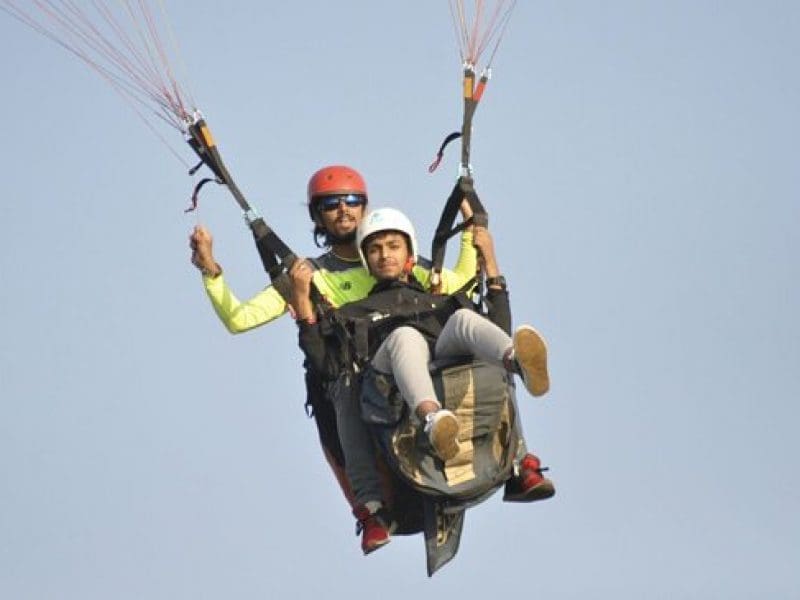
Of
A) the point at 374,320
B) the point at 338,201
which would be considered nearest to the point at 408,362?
the point at 374,320

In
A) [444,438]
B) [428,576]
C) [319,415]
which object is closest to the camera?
[444,438]

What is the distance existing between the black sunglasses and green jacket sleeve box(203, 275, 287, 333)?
90 cm

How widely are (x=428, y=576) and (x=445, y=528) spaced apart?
0.41 meters

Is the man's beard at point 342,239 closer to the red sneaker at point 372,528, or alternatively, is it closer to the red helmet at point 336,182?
the red helmet at point 336,182

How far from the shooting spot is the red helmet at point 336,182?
13055mm

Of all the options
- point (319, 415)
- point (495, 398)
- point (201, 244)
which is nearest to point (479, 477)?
point (495, 398)

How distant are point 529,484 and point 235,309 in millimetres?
2141

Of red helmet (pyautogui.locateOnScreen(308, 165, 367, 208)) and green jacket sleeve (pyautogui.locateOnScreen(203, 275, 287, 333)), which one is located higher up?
red helmet (pyautogui.locateOnScreen(308, 165, 367, 208))

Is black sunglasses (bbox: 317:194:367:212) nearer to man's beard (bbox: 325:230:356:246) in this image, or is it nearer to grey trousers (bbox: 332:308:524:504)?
man's beard (bbox: 325:230:356:246)

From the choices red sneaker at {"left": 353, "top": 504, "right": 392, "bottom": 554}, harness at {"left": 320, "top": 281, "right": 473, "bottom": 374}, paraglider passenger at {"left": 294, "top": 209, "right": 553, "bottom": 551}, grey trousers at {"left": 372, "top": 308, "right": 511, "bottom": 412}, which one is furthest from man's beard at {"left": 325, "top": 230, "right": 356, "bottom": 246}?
red sneaker at {"left": 353, "top": 504, "right": 392, "bottom": 554}

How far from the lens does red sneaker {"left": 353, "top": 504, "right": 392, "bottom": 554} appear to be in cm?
1245

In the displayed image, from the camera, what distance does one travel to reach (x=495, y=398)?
1187 cm

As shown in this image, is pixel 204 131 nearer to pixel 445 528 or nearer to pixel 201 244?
pixel 201 244

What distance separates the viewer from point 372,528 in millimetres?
12500
